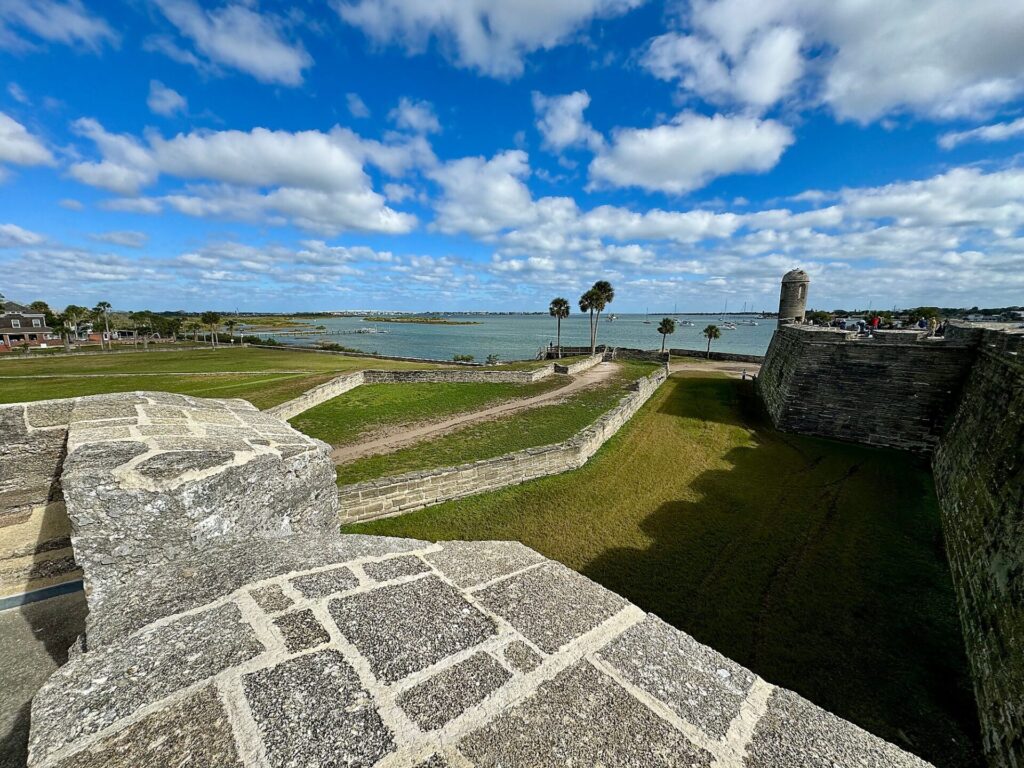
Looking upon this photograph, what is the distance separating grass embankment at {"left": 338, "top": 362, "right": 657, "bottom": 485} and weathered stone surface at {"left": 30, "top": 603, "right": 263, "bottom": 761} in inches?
300

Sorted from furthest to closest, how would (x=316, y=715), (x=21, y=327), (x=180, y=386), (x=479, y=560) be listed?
(x=21, y=327) < (x=180, y=386) < (x=479, y=560) < (x=316, y=715)

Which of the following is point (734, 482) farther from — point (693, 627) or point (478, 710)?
point (478, 710)

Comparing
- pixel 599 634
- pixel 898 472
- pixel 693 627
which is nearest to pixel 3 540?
pixel 599 634

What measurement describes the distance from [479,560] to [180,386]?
23050 mm

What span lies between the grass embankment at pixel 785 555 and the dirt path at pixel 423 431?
3823 mm

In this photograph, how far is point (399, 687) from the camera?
165 cm

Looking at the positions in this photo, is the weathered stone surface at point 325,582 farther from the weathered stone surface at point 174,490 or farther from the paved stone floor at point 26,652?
the paved stone floor at point 26,652

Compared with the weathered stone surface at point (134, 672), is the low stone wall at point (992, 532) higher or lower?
lower

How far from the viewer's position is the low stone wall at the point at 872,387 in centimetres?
1270

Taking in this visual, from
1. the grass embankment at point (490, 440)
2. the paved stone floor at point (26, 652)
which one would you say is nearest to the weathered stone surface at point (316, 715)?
the paved stone floor at point (26, 652)

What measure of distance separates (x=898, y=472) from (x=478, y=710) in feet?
48.6

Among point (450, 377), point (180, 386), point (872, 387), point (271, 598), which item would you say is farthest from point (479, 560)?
point (180, 386)

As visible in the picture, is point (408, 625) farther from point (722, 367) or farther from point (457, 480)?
point (722, 367)

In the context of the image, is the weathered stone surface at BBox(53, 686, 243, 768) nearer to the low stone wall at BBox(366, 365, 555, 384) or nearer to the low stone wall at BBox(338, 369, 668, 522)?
the low stone wall at BBox(338, 369, 668, 522)
